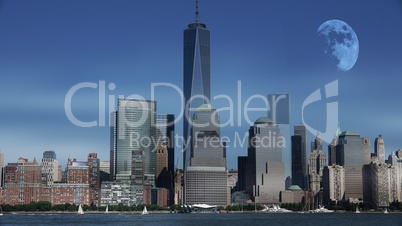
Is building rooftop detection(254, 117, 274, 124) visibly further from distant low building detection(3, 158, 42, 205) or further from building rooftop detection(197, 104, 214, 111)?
distant low building detection(3, 158, 42, 205)

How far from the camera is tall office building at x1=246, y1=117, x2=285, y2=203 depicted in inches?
6654

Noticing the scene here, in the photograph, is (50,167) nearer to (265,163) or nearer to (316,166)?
(265,163)

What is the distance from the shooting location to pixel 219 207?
148125 mm

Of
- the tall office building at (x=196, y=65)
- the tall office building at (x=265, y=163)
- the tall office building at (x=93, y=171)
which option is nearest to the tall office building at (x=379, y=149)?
the tall office building at (x=265, y=163)

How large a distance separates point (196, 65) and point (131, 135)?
1214 inches

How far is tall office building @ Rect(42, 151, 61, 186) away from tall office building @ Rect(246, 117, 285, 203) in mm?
47941

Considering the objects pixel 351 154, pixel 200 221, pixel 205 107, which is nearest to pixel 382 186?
pixel 351 154

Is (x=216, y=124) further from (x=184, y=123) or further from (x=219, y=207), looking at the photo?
(x=219, y=207)

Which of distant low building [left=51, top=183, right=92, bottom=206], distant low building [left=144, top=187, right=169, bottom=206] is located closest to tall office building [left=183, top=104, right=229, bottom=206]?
distant low building [left=144, top=187, right=169, bottom=206]

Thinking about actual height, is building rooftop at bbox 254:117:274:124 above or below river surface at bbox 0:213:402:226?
above

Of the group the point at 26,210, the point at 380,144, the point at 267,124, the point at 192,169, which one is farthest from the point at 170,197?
the point at 380,144

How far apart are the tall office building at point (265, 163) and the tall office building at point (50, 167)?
157 feet

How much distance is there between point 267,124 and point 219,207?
36.3m

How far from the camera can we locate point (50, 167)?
162 metres
